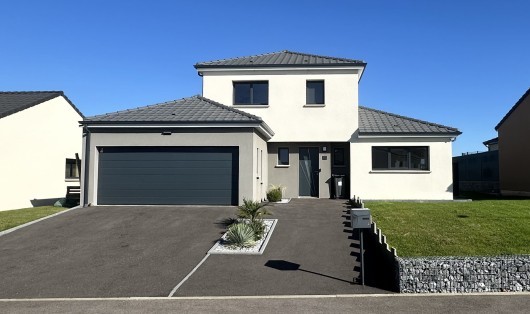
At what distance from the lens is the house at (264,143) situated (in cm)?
1575

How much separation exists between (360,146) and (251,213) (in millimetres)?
8507

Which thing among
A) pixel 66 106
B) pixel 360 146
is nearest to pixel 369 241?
pixel 360 146

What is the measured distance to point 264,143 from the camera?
1878 cm

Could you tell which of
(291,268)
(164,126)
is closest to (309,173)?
(164,126)

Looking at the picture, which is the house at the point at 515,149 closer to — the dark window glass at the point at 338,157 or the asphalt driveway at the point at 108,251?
the dark window glass at the point at 338,157

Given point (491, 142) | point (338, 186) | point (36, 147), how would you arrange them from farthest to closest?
point (491, 142), point (36, 147), point (338, 186)

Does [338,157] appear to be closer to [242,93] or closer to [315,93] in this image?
[315,93]

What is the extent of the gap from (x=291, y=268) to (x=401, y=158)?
11.9 metres

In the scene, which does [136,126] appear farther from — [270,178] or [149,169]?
[270,178]

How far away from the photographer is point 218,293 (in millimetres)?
7500

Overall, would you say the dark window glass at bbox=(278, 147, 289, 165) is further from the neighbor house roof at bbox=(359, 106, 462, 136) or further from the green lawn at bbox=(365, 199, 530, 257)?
the green lawn at bbox=(365, 199, 530, 257)

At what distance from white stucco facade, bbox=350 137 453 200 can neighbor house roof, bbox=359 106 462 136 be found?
1.21 feet

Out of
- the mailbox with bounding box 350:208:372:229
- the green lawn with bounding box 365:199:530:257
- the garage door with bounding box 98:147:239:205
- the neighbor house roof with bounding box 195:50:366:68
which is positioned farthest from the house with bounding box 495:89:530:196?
the mailbox with bounding box 350:208:372:229

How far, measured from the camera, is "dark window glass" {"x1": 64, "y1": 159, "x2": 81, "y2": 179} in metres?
24.0
